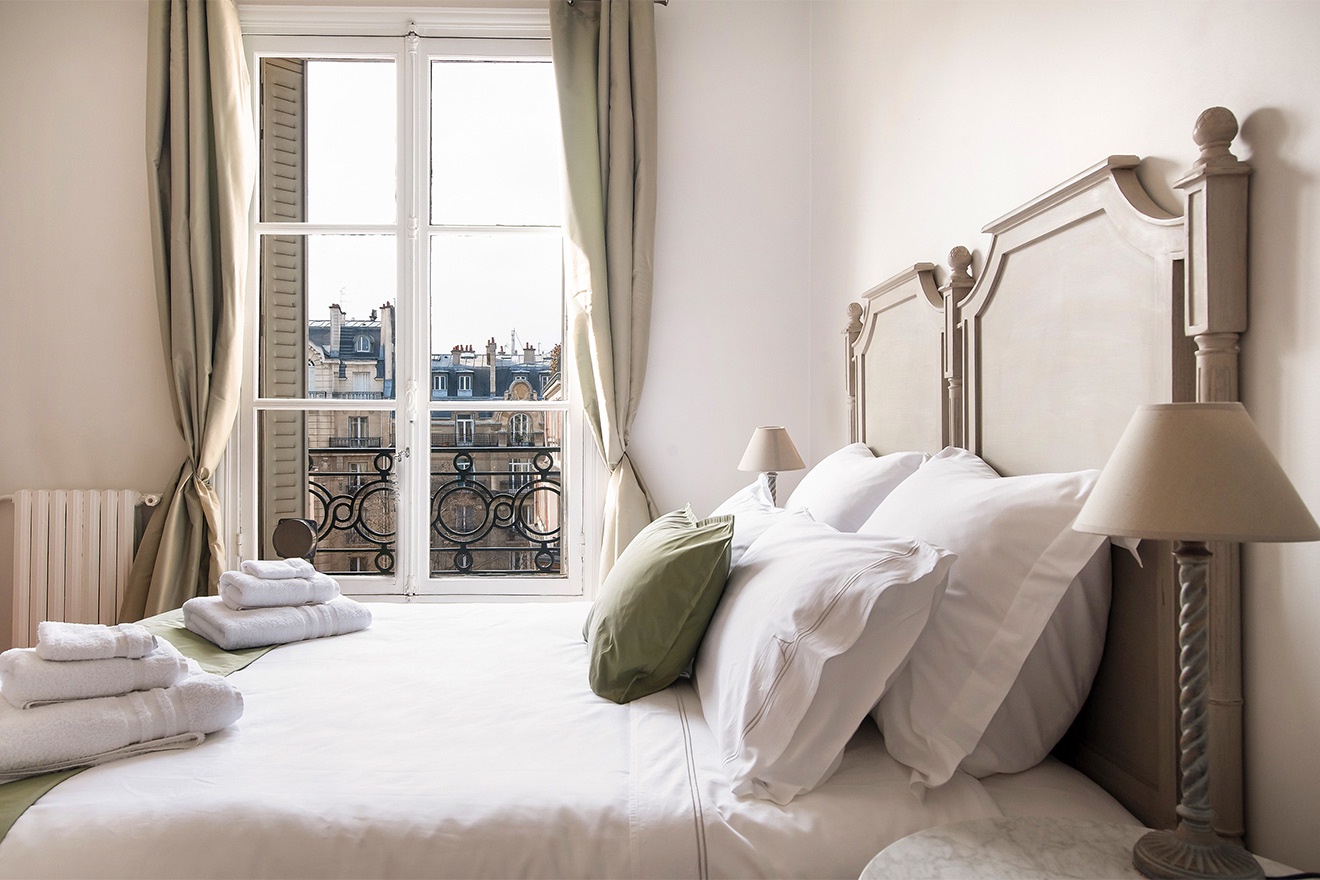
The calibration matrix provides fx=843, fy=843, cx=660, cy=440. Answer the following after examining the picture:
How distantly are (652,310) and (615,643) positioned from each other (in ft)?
6.90

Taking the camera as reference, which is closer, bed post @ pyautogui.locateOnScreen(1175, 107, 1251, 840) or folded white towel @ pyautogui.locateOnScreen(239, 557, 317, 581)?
bed post @ pyautogui.locateOnScreen(1175, 107, 1251, 840)

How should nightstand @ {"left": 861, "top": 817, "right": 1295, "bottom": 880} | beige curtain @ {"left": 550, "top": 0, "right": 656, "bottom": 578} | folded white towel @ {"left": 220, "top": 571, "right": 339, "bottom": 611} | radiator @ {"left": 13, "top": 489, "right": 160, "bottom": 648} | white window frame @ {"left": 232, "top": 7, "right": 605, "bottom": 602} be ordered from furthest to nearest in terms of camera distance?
1. white window frame @ {"left": 232, "top": 7, "right": 605, "bottom": 602}
2. beige curtain @ {"left": 550, "top": 0, "right": 656, "bottom": 578}
3. radiator @ {"left": 13, "top": 489, "right": 160, "bottom": 648}
4. folded white towel @ {"left": 220, "top": 571, "right": 339, "bottom": 611}
5. nightstand @ {"left": 861, "top": 817, "right": 1295, "bottom": 880}

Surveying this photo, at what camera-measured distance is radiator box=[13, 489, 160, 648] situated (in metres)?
3.20

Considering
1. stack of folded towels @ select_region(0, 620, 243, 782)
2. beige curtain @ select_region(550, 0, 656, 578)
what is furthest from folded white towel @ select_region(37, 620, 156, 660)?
beige curtain @ select_region(550, 0, 656, 578)

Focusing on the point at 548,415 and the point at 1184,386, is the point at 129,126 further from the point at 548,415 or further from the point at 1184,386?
the point at 1184,386

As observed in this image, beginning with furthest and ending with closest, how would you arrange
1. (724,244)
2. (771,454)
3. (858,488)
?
1. (724,244)
2. (771,454)
3. (858,488)

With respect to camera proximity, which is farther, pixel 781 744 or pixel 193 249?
pixel 193 249

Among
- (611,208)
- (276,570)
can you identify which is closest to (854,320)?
(611,208)

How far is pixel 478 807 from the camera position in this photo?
3.71ft

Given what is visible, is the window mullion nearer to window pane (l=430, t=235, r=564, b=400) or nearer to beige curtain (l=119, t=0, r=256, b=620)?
window pane (l=430, t=235, r=564, b=400)

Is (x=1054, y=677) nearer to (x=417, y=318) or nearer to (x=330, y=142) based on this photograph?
(x=417, y=318)

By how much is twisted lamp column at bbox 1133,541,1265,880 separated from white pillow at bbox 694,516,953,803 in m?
0.32

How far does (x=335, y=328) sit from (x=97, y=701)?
7.93ft

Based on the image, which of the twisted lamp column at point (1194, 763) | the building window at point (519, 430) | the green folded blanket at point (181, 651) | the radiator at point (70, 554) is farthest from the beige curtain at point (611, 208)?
the twisted lamp column at point (1194, 763)
